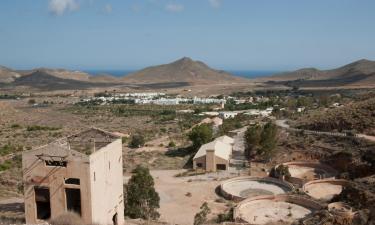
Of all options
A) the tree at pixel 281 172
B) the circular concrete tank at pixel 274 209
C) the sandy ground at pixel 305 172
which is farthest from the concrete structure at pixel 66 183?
the sandy ground at pixel 305 172

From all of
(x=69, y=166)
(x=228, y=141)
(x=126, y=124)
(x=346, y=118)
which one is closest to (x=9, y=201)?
(x=69, y=166)

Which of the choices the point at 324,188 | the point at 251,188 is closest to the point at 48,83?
the point at 251,188

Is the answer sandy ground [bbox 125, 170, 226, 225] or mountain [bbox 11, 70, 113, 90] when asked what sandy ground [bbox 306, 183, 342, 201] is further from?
mountain [bbox 11, 70, 113, 90]

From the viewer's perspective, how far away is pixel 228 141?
130 ft

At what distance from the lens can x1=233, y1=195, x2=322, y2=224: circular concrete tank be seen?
847 inches

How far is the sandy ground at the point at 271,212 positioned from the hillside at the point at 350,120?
1763 cm

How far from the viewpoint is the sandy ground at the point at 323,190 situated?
81.7ft

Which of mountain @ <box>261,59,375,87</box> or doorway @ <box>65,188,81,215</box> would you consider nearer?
doorway @ <box>65,188,81,215</box>

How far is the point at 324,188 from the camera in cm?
2659

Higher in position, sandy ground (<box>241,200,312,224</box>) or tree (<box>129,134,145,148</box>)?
tree (<box>129,134,145,148</box>)

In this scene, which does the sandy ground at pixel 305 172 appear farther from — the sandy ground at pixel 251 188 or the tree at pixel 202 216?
the tree at pixel 202 216

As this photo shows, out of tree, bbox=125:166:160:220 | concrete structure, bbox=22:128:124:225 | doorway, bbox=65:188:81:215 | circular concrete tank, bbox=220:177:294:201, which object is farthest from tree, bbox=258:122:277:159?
doorway, bbox=65:188:81:215

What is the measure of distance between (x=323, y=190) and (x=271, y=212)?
5469 mm

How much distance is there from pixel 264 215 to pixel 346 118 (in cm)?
2267
